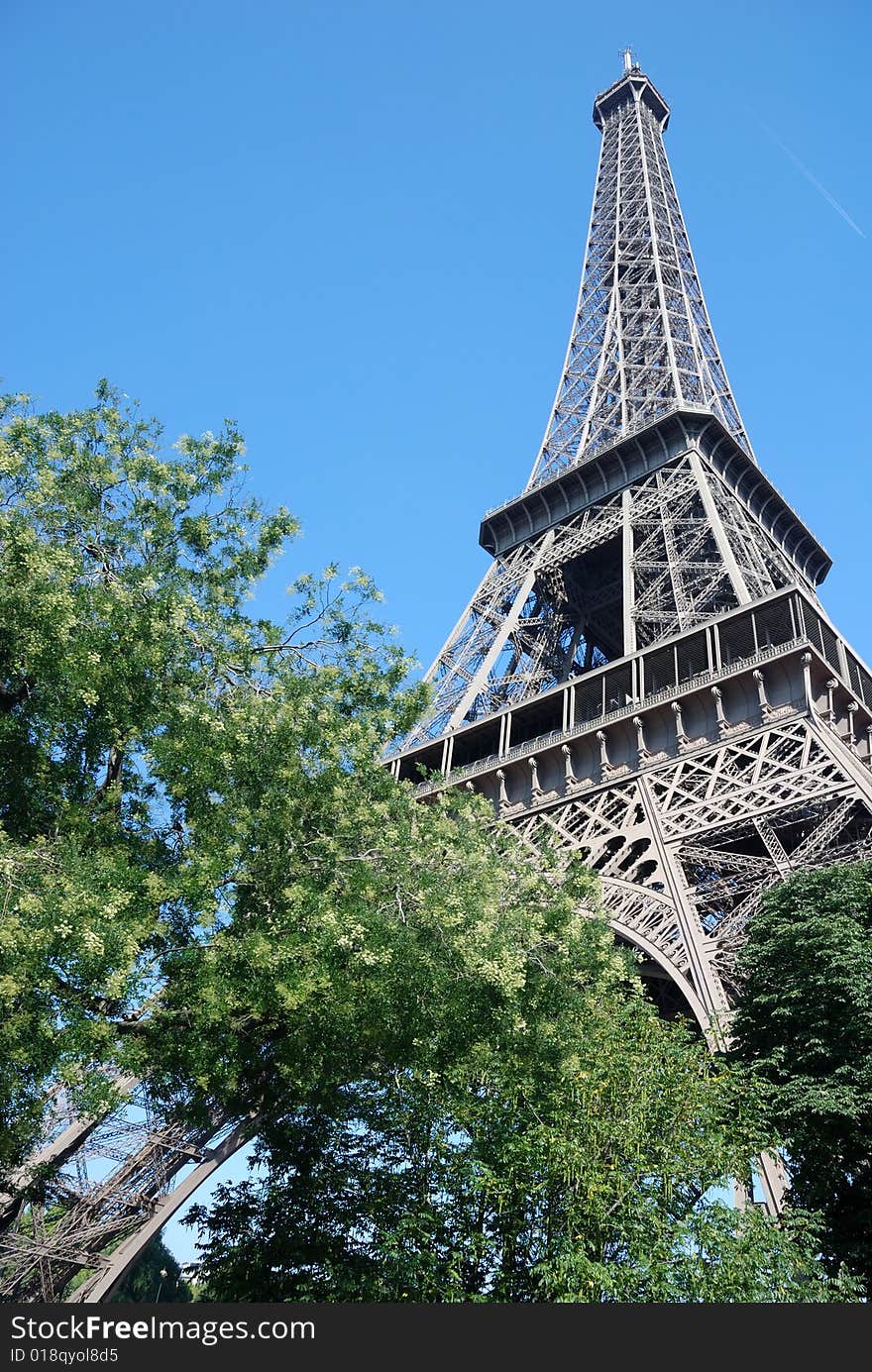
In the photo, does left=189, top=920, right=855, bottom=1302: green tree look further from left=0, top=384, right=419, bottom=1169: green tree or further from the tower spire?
the tower spire

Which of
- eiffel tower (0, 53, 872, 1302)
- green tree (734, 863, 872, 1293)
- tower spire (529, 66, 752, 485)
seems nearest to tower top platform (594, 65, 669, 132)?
tower spire (529, 66, 752, 485)

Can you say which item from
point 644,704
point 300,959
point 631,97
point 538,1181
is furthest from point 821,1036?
point 631,97

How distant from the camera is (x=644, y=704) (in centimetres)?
2620

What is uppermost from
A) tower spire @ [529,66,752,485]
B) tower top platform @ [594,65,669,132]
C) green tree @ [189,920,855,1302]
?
tower top platform @ [594,65,669,132]

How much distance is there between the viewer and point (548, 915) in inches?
513

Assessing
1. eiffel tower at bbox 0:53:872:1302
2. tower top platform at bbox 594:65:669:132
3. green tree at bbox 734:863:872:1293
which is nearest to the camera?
green tree at bbox 734:863:872:1293

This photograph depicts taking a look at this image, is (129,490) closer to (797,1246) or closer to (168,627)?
(168,627)

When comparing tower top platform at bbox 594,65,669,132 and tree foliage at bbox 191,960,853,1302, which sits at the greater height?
tower top platform at bbox 594,65,669,132

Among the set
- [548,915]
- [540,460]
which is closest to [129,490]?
[548,915]

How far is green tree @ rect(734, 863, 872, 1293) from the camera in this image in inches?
548

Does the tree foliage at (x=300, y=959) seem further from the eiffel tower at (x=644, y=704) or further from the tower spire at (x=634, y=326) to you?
the tower spire at (x=634, y=326)

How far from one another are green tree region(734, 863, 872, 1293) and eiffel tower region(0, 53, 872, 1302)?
791 mm

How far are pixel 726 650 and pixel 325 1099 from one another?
1748cm

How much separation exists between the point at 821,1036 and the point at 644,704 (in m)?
12.1
